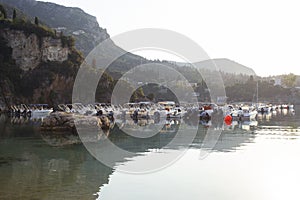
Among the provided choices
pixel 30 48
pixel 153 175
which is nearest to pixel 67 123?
pixel 153 175

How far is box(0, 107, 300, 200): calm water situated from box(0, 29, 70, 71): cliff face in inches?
2989

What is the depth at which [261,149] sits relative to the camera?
21922 mm

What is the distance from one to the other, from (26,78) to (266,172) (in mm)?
83083

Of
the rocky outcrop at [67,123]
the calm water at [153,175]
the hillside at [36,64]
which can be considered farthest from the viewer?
the hillside at [36,64]

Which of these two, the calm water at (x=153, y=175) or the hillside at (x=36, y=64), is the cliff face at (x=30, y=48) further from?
the calm water at (x=153, y=175)

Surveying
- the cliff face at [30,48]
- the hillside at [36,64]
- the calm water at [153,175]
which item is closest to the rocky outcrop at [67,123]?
the calm water at [153,175]

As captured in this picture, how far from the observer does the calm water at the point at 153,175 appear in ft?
38.5

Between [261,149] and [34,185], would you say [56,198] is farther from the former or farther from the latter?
[261,149]

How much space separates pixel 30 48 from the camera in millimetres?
93312

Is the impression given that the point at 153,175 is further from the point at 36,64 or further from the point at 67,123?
the point at 36,64

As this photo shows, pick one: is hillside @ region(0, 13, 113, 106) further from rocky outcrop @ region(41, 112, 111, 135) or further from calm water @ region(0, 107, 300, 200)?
calm water @ region(0, 107, 300, 200)

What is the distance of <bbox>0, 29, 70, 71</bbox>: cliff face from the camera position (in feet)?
305

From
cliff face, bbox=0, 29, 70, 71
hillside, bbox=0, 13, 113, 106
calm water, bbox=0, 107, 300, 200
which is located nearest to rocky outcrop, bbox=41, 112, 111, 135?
calm water, bbox=0, 107, 300, 200

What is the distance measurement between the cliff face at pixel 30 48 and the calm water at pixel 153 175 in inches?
2989
